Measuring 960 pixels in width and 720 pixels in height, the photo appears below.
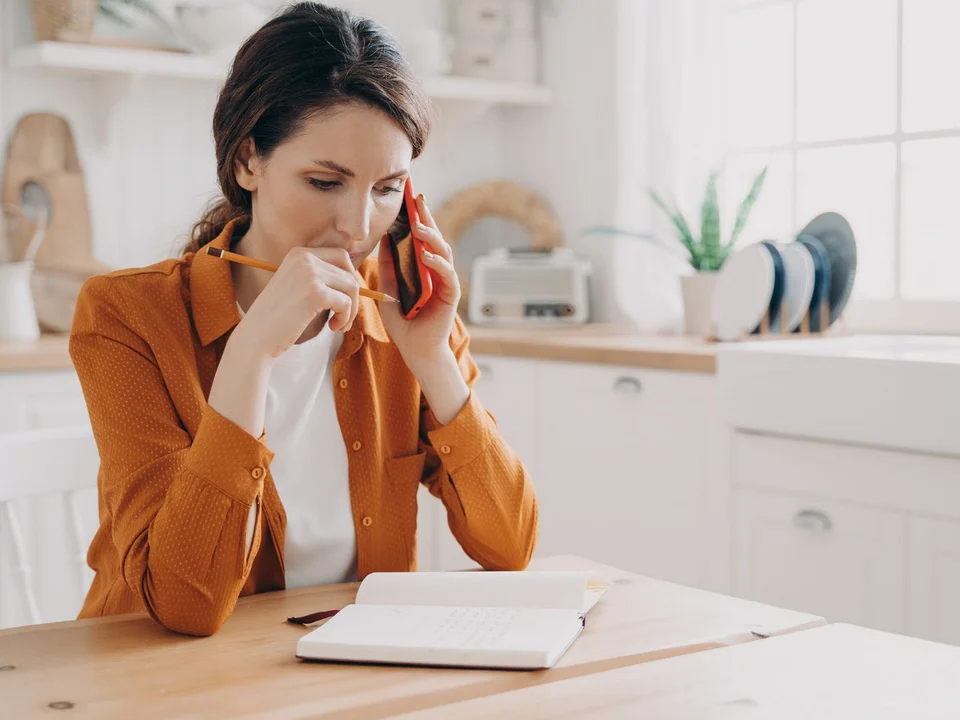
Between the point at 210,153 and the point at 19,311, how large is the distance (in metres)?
0.72

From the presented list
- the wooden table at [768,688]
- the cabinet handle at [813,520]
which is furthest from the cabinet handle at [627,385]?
the wooden table at [768,688]

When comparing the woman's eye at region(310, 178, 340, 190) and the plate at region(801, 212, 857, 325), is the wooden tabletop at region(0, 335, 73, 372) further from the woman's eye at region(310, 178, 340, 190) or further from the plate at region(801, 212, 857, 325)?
the plate at region(801, 212, 857, 325)

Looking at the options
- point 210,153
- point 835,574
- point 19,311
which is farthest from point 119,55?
point 835,574

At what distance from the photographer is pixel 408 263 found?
1392 mm

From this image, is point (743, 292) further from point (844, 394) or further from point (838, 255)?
point (844, 394)

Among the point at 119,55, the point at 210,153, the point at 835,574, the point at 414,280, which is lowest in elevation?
the point at 835,574

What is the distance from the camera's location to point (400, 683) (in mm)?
835

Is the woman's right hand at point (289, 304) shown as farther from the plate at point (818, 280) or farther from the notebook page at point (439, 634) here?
the plate at point (818, 280)

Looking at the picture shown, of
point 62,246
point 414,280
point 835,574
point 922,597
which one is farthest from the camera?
point 62,246

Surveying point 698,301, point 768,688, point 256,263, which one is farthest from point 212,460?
point 698,301

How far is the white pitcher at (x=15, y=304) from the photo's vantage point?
2709mm

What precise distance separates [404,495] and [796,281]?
138 cm

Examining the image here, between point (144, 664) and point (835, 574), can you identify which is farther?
point (835, 574)

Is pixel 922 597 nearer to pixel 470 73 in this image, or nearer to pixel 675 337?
pixel 675 337
